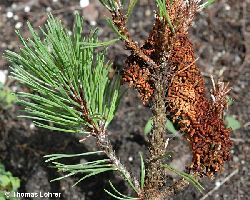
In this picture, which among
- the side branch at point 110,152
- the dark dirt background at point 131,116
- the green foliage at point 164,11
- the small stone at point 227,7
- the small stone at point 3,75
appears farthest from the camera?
the small stone at point 227,7

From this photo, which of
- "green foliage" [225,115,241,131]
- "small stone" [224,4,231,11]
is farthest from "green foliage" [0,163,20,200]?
"small stone" [224,4,231,11]

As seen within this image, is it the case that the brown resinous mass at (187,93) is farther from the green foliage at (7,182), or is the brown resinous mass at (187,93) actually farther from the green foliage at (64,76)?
the green foliage at (7,182)

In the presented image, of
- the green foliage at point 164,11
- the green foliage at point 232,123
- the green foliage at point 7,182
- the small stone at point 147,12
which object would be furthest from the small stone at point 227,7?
the green foliage at point 164,11

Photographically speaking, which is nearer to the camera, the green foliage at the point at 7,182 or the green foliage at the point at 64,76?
the green foliage at the point at 64,76

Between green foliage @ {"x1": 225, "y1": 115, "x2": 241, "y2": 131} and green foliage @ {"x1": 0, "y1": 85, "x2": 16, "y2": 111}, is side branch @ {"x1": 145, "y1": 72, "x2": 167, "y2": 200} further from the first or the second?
green foliage @ {"x1": 0, "y1": 85, "x2": 16, "y2": 111}

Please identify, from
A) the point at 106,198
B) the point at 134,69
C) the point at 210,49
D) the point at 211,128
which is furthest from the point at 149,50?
the point at 210,49

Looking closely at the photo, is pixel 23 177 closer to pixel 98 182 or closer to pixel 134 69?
pixel 98 182
